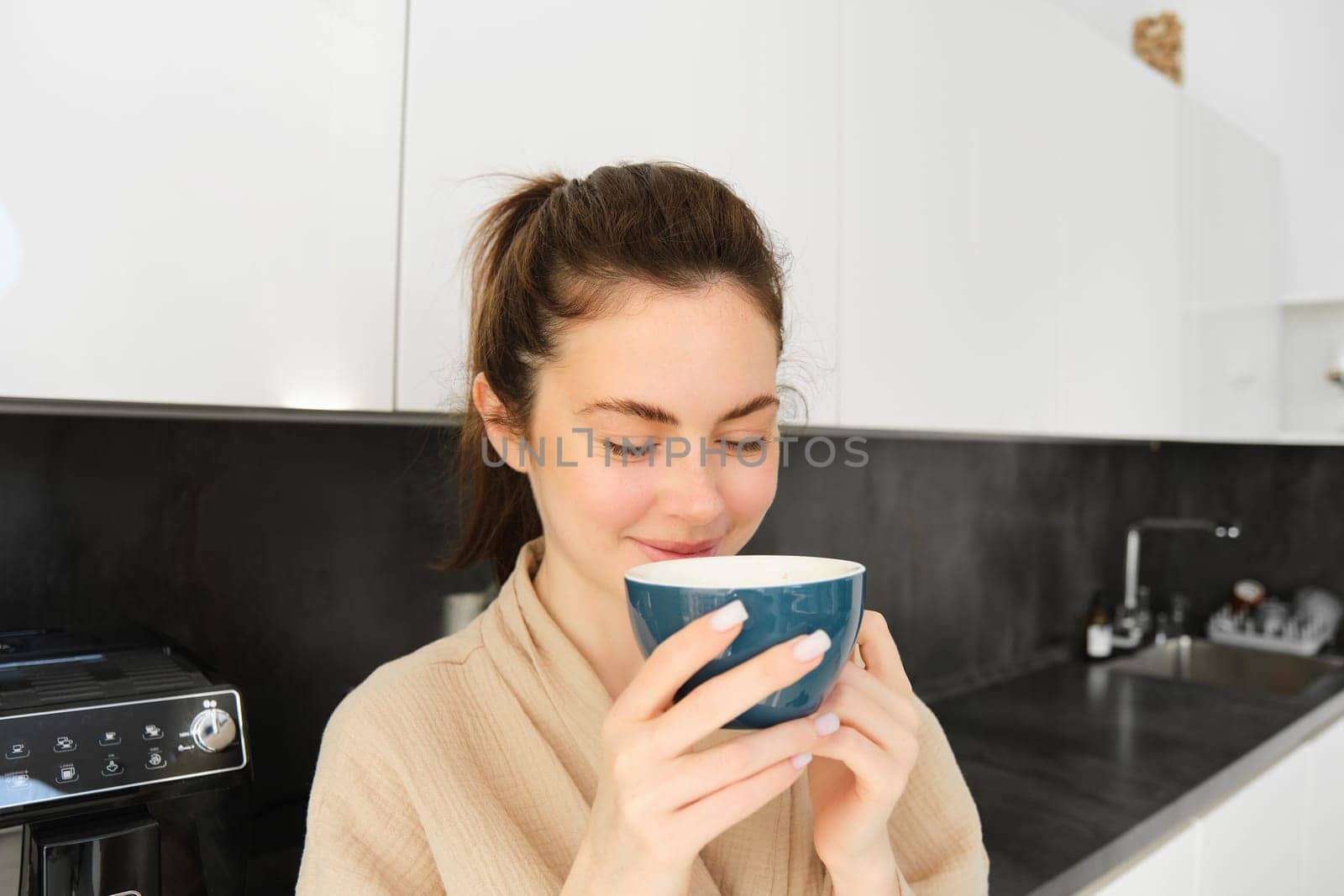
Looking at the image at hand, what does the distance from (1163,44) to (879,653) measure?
2538 millimetres

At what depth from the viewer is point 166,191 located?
774 millimetres

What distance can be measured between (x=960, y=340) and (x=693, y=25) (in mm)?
690

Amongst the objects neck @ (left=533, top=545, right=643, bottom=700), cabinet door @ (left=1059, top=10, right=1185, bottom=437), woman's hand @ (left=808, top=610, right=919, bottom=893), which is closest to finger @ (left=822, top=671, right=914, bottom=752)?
woman's hand @ (left=808, top=610, right=919, bottom=893)

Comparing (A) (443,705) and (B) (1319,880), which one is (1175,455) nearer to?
(B) (1319,880)

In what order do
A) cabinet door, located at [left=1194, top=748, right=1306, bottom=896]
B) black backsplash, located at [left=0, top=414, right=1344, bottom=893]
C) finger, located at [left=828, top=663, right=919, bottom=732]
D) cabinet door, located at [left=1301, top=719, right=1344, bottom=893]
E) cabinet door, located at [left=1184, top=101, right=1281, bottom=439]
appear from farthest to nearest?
cabinet door, located at [left=1184, top=101, right=1281, bottom=439], cabinet door, located at [left=1301, top=719, right=1344, bottom=893], cabinet door, located at [left=1194, top=748, right=1306, bottom=896], black backsplash, located at [left=0, top=414, right=1344, bottom=893], finger, located at [left=828, top=663, right=919, bottom=732]

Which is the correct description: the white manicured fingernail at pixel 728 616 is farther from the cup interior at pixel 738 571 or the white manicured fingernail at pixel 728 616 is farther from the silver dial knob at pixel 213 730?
the silver dial knob at pixel 213 730

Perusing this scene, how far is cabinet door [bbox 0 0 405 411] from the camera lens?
72 centimetres

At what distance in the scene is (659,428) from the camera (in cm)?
72

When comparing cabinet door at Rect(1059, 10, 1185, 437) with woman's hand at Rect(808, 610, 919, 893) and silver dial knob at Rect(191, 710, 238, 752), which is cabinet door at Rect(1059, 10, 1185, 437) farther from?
silver dial knob at Rect(191, 710, 238, 752)

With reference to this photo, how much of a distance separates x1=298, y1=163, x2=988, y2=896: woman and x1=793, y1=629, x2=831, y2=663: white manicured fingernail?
0.10m

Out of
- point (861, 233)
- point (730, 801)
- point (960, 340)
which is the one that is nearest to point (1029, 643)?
point (960, 340)

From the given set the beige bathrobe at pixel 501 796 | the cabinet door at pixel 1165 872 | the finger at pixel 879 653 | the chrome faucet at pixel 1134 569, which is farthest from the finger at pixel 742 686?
the chrome faucet at pixel 1134 569

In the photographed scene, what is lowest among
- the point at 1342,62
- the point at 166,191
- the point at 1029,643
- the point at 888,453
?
the point at 1029,643

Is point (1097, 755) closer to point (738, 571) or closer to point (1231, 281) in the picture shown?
point (1231, 281)
